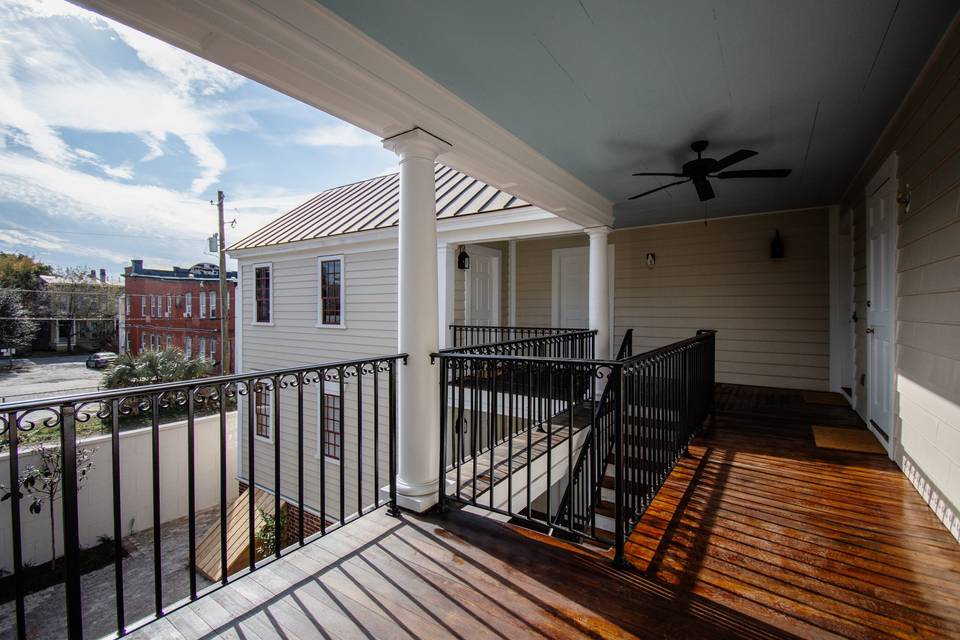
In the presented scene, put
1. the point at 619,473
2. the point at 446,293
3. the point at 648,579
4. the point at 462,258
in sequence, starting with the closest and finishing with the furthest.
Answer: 1. the point at 648,579
2. the point at 619,473
3. the point at 446,293
4. the point at 462,258

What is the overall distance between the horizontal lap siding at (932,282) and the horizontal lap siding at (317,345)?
6126 mm

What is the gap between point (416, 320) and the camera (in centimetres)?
275

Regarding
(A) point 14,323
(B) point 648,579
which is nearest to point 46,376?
(A) point 14,323

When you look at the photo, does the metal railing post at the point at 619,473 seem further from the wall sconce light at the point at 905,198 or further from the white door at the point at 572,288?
the white door at the point at 572,288

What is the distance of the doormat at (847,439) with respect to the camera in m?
3.63

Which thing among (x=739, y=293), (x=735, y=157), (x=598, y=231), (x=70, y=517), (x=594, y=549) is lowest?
(x=594, y=549)

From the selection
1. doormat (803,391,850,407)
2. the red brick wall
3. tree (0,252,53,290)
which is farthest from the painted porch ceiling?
tree (0,252,53,290)

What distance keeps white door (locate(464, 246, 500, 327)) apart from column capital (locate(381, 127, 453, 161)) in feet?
14.3

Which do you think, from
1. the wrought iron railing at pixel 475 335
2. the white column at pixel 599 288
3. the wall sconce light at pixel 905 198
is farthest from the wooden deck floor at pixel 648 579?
the wrought iron railing at pixel 475 335

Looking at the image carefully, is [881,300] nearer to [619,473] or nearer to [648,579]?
[619,473]

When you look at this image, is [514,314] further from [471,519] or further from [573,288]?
[471,519]

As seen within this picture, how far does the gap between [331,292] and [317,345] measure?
1.11 m

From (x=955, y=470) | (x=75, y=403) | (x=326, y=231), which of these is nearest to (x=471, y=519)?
(x=75, y=403)

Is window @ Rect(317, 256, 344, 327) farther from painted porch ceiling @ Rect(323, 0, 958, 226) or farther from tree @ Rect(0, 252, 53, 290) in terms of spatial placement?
tree @ Rect(0, 252, 53, 290)
